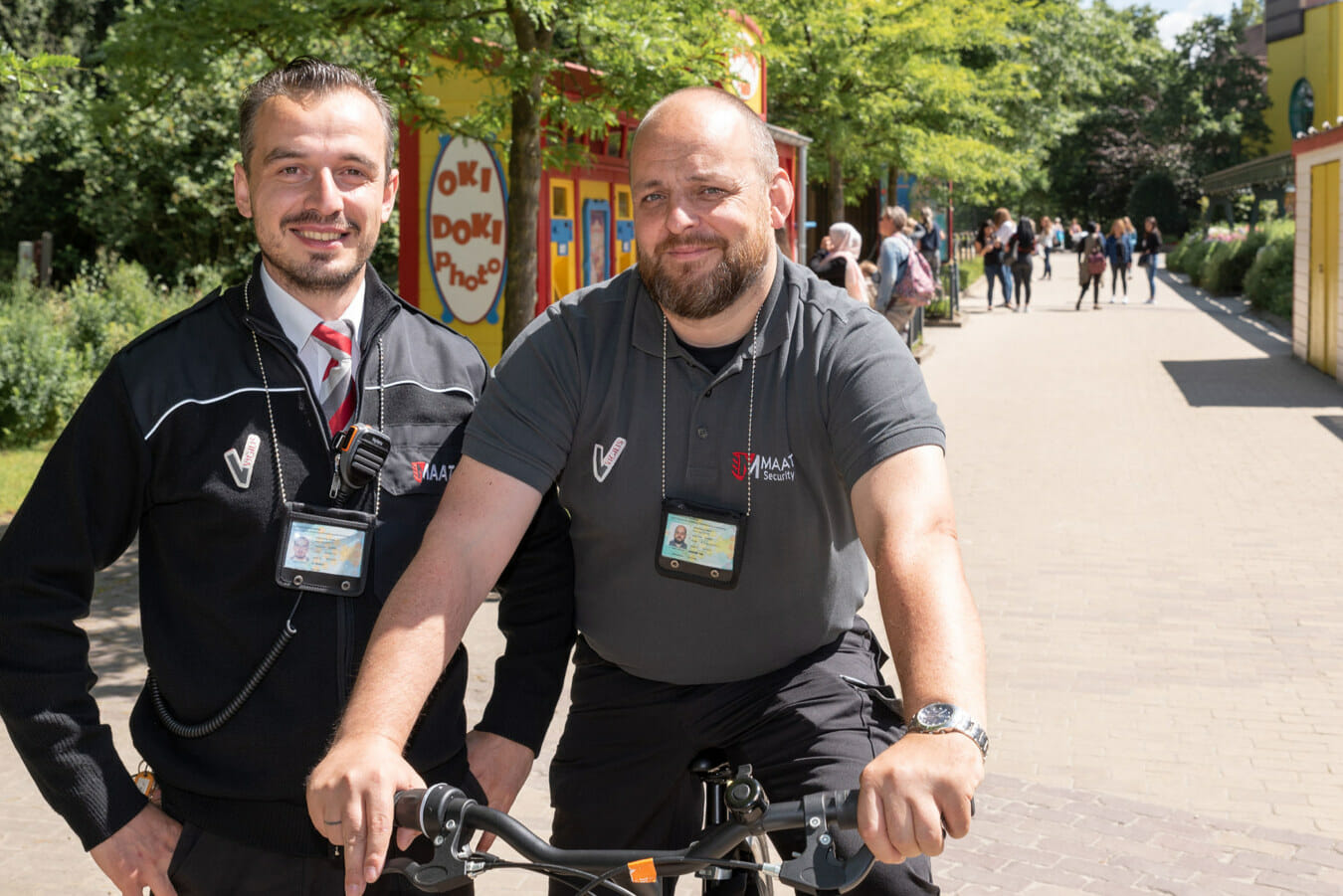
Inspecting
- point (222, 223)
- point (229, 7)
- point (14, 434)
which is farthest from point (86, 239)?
point (229, 7)

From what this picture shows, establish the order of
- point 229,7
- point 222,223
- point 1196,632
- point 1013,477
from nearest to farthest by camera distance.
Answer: point 1196,632
point 229,7
point 1013,477
point 222,223

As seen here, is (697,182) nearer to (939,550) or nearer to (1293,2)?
(939,550)

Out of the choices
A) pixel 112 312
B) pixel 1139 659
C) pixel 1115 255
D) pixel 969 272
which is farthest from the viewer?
pixel 969 272

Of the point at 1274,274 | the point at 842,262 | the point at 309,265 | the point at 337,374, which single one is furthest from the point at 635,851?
the point at 1274,274

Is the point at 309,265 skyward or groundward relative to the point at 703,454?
skyward

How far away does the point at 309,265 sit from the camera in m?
2.56

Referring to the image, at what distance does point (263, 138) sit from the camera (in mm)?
2580

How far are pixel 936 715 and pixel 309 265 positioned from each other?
132 cm

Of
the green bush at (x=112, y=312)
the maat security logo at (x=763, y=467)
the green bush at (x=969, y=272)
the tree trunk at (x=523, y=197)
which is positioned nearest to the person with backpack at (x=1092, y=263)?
the green bush at (x=969, y=272)

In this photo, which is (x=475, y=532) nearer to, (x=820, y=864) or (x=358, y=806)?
(x=358, y=806)

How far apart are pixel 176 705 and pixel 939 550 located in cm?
128

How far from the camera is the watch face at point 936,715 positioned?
200 centimetres

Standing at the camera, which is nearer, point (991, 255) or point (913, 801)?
point (913, 801)

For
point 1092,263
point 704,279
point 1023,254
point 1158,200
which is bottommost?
point 1092,263
